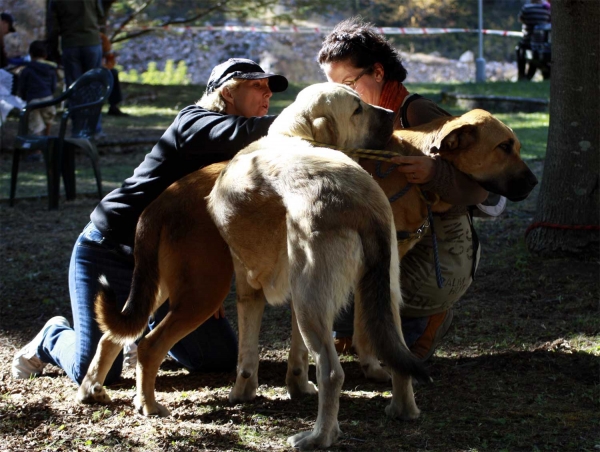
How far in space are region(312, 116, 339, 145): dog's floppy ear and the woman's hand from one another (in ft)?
1.13

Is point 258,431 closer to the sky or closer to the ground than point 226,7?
closer to the ground

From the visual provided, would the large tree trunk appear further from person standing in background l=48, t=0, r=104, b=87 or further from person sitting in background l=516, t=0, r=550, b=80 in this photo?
person sitting in background l=516, t=0, r=550, b=80

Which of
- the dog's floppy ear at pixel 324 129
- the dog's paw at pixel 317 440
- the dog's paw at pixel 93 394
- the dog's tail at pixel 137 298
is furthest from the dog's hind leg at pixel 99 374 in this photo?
the dog's floppy ear at pixel 324 129

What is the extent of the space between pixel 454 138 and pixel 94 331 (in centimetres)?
212

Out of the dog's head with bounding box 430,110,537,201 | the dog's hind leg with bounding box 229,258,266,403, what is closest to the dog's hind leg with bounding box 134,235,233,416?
the dog's hind leg with bounding box 229,258,266,403

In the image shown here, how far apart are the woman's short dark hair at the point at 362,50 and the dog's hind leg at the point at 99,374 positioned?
1.99 metres

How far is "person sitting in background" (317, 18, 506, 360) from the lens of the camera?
4.25 m

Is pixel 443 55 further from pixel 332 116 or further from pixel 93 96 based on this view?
pixel 332 116

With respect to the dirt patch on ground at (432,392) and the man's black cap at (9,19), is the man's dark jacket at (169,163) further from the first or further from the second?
the man's black cap at (9,19)

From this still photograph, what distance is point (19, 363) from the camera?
440 centimetres

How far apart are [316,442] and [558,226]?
3.46m

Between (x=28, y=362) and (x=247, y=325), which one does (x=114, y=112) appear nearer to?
(x=28, y=362)

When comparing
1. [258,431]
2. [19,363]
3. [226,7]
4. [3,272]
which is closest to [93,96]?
[3,272]

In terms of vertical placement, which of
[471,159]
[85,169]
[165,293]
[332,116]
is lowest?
[85,169]
